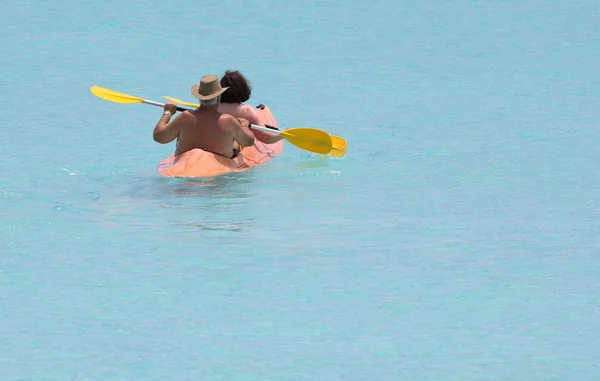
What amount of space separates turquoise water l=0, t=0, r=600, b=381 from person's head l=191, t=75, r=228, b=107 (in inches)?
22.7

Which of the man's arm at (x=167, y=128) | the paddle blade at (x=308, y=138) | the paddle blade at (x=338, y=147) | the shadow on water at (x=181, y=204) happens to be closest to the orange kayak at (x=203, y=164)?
the shadow on water at (x=181, y=204)

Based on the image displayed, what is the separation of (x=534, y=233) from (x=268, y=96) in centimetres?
663

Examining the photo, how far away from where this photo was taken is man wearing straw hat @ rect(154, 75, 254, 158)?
1100 centimetres

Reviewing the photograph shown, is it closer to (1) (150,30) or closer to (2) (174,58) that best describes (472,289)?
(2) (174,58)

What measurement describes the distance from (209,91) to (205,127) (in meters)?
0.28

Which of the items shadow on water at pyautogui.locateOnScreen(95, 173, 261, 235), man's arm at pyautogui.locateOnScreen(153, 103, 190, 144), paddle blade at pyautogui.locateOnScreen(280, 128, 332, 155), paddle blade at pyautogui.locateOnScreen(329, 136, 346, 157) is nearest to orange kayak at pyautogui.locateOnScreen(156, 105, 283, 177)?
shadow on water at pyautogui.locateOnScreen(95, 173, 261, 235)

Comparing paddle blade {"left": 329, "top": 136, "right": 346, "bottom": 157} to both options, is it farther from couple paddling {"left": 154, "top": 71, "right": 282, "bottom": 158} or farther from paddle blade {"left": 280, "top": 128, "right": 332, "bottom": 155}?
couple paddling {"left": 154, "top": 71, "right": 282, "bottom": 158}

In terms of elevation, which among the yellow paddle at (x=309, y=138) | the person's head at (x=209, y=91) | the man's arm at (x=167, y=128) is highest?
the person's head at (x=209, y=91)

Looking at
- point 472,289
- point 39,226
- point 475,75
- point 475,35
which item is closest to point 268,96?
point 475,75

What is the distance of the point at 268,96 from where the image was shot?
1591 cm

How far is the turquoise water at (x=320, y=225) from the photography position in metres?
7.39

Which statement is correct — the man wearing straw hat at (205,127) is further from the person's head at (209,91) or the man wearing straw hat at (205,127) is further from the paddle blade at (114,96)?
the paddle blade at (114,96)

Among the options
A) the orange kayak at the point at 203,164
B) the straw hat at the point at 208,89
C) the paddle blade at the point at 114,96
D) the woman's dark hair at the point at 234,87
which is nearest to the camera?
the straw hat at the point at 208,89

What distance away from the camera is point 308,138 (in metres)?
11.6
